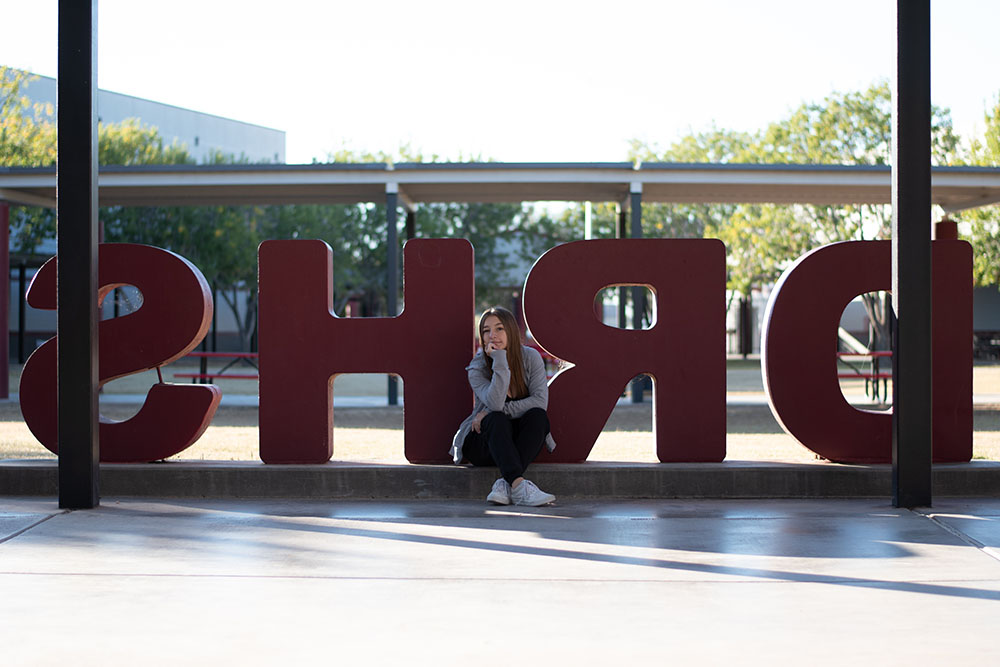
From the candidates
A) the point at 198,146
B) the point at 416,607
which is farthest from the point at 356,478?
the point at 198,146

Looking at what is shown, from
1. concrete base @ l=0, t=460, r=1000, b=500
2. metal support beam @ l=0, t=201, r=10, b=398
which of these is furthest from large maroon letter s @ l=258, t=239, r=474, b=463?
metal support beam @ l=0, t=201, r=10, b=398

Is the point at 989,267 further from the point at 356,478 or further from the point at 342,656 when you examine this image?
the point at 342,656

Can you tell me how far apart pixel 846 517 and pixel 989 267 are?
31.2 metres

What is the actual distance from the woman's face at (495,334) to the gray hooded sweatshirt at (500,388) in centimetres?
7

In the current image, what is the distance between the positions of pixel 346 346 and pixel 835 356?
11.3ft

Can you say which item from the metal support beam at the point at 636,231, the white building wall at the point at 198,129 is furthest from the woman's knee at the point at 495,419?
the white building wall at the point at 198,129

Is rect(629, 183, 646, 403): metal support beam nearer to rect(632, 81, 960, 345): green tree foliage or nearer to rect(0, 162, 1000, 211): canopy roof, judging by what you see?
rect(0, 162, 1000, 211): canopy roof

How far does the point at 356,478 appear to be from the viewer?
23.1 feet

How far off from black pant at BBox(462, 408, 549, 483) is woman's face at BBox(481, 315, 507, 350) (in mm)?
460

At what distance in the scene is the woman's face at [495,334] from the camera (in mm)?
6824

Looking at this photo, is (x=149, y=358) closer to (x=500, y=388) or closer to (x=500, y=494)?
(x=500, y=388)

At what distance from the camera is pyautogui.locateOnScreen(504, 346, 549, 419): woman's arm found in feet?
22.4

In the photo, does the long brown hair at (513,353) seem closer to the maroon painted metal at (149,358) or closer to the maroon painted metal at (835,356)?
the maroon painted metal at (835,356)

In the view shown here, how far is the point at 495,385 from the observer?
6.67 m
